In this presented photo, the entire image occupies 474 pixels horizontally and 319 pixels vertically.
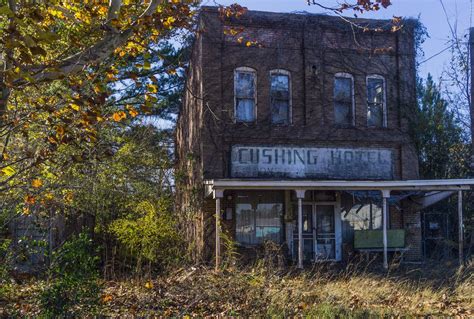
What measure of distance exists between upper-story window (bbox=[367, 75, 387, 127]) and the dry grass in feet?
29.1

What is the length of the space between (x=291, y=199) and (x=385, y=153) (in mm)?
3684

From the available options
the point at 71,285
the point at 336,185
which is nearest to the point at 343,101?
the point at 336,185

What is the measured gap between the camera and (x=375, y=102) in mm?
19844

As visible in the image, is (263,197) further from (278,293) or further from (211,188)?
(278,293)

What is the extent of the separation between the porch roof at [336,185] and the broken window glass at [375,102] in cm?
303

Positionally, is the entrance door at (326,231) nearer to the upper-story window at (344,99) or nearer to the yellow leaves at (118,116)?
the upper-story window at (344,99)

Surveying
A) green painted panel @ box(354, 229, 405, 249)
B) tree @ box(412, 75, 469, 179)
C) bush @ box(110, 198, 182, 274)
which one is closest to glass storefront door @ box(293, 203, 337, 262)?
green painted panel @ box(354, 229, 405, 249)

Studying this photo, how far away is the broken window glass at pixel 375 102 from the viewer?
19.7 meters

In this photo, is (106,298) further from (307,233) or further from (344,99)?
(344,99)

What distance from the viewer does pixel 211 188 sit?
1653 centimetres

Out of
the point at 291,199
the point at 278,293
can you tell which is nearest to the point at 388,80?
the point at 291,199

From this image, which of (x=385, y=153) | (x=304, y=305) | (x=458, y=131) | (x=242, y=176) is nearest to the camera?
(x=304, y=305)

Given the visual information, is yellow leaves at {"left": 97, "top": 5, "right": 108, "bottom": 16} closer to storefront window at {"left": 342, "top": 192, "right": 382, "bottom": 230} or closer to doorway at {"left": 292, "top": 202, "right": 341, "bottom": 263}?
doorway at {"left": 292, "top": 202, "right": 341, "bottom": 263}

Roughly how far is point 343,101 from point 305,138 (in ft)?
6.74
